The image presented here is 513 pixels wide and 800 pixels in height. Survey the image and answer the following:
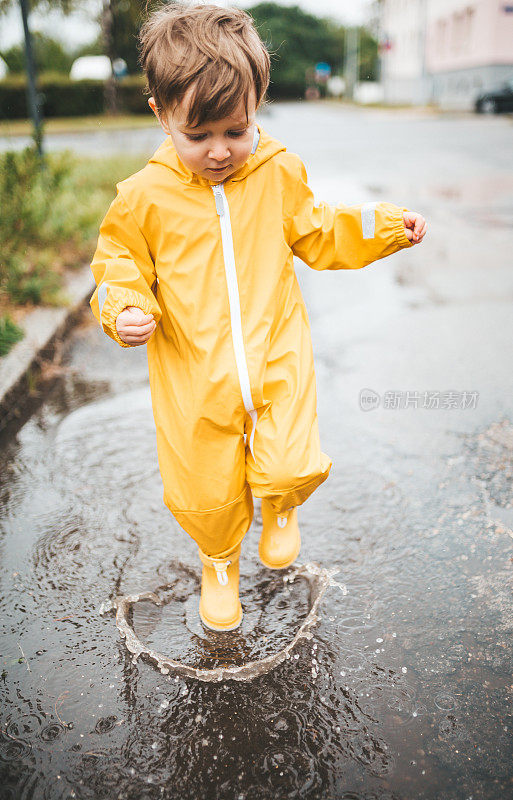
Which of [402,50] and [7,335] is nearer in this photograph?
[7,335]

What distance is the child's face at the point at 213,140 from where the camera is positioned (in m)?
1.63

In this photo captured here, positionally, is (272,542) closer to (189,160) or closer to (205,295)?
(205,295)

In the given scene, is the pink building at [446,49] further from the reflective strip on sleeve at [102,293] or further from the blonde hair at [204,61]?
the reflective strip on sleeve at [102,293]

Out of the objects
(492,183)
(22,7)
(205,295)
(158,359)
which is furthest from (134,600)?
(492,183)

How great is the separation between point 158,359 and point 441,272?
14.2ft

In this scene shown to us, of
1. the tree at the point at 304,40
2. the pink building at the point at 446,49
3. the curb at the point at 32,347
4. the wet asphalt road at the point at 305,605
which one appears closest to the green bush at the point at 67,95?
the pink building at the point at 446,49

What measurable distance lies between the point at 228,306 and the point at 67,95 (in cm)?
3087

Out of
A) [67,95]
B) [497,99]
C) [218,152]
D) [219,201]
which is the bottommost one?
[497,99]

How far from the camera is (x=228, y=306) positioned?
1808 millimetres

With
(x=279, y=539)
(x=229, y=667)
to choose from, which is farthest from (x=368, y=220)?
(x=229, y=667)

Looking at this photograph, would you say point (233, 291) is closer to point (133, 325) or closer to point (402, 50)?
point (133, 325)

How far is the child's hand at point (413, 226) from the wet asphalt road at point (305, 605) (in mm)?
1107

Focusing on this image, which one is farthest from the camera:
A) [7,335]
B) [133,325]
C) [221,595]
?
[7,335]

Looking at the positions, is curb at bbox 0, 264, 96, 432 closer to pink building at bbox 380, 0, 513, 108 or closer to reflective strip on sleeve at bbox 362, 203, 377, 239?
reflective strip on sleeve at bbox 362, 203, 377, 239
